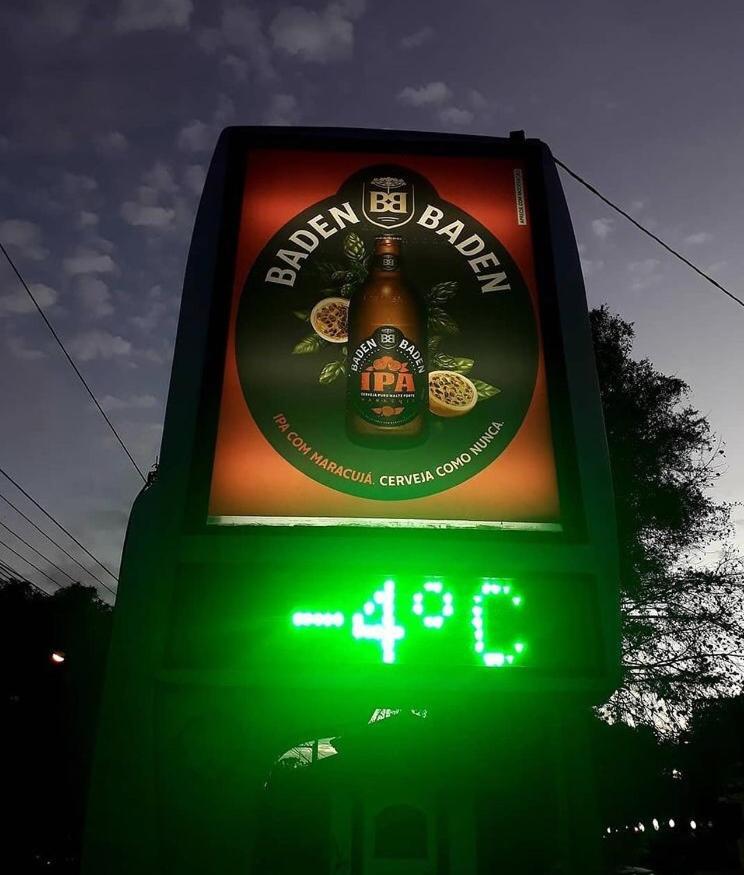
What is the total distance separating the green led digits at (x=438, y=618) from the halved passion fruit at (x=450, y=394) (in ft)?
3.91

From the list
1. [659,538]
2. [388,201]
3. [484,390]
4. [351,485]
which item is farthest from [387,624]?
[659,538]

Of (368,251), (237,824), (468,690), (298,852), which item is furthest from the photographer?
(298,852)

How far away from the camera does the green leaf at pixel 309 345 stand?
4.20 meters

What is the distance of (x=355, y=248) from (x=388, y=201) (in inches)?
17.6

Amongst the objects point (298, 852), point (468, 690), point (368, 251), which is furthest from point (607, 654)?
point (298, 852)

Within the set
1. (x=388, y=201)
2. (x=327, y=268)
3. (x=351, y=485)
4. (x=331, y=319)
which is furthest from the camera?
(x=388, y=201)

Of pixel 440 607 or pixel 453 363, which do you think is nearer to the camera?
pixel 440 607

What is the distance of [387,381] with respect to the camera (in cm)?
398

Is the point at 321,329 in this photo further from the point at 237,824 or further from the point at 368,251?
the point at 237,824

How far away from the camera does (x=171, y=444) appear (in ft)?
12.6

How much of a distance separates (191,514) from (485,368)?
1.87 m

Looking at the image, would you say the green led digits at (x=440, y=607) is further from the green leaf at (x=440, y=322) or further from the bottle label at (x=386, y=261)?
the bottle label at (x=386, y=261)

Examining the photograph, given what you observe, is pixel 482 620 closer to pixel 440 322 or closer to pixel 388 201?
pixel 440 322

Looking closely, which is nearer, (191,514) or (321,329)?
(191,514)
